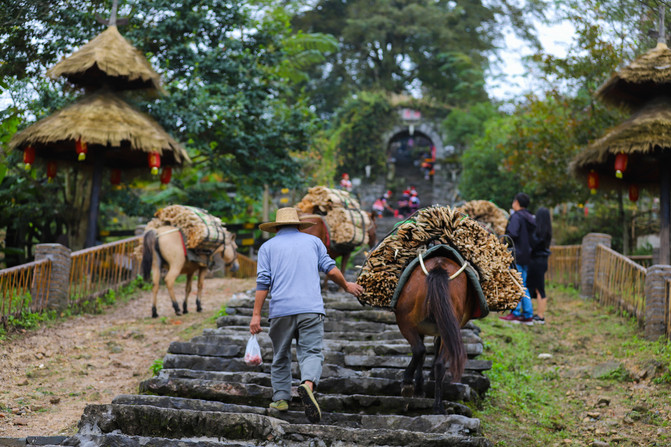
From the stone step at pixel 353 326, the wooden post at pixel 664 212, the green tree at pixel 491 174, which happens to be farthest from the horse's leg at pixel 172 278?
the green tree at pixel 491 174

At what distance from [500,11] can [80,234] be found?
2516 centimetres

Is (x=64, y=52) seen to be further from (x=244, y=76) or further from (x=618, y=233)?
(x=618, y=233)

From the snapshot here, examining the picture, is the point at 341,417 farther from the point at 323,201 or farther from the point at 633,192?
the point at 633,192

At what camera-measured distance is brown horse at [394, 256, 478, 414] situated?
17.9ft

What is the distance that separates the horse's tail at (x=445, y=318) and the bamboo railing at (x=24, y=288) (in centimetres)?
581

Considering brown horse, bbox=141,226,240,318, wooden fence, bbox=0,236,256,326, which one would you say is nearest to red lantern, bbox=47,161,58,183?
wooden fence, bbox=0,236,256,326

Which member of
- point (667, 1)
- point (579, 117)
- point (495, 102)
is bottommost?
point (667, 1)

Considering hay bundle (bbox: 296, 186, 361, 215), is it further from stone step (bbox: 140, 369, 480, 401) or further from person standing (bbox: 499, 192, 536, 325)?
stone step (bbox: 140, 369, 480, 401)

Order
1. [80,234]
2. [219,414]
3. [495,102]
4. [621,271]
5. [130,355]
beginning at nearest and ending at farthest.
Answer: [219,414] < [130,355] < [621,271] < [80,234] < [495,102]

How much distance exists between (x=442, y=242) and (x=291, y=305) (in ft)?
5.57

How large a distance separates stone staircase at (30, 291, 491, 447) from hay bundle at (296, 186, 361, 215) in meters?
2.56

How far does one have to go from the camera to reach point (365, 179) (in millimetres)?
30531

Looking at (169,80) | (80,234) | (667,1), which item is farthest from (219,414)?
(169,80)

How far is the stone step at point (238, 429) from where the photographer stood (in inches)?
196
